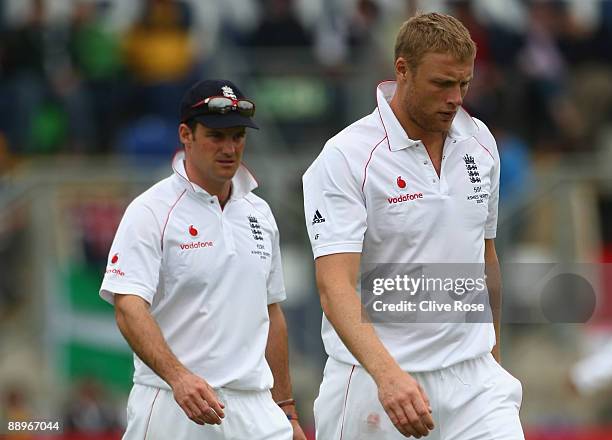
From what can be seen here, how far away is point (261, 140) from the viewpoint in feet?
45.6

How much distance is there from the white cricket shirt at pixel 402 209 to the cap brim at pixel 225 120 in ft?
2.21

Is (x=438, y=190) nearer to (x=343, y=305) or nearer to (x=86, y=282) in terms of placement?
(x=343, y=305)

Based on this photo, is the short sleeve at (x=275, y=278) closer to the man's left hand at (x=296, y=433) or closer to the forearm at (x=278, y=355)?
the forearm at (x=278, y=355)

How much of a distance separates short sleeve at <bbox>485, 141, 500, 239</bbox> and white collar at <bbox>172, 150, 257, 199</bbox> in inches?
46.6

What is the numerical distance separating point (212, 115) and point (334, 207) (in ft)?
3.35

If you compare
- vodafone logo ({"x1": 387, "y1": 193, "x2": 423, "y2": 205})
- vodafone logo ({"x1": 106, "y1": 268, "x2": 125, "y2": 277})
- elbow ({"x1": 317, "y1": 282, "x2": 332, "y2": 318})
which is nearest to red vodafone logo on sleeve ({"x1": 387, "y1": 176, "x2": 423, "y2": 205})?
vodafone logo ({"x1": 387, "y1": 193, "x2": 423, "y2": 205})

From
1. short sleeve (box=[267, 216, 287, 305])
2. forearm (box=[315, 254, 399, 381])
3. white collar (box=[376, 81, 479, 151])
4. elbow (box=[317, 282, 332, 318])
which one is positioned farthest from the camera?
short sleeve (box=[267, 216, 287, 305])

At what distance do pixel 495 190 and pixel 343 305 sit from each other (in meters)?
1.13

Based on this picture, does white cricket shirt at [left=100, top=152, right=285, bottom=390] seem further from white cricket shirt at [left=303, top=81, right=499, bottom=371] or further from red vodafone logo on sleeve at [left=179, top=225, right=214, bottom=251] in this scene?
white cricket shirt at [left=303, top=81, right=499, bottom=371]

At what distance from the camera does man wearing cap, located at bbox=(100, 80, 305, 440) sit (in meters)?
6.64

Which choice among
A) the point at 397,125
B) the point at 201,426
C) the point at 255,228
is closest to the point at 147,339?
the point at 201,426

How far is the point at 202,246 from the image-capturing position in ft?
22.3

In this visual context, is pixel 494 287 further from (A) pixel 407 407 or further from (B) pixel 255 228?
(A) pixel 407 407

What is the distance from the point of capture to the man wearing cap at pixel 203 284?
6641 mm
